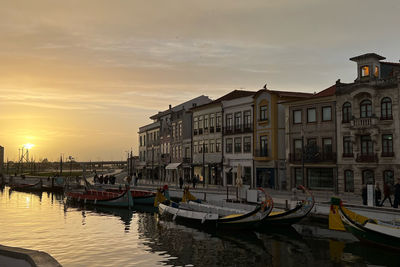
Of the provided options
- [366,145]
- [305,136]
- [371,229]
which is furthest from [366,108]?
[371,229]

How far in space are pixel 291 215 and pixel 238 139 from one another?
1141 inches

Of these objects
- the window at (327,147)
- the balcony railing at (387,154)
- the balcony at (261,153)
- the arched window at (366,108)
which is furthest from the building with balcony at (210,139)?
the balcony railing at (387,154)

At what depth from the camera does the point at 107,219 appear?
35281 mm

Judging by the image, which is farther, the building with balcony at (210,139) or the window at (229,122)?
the building with balcony at (210,139)

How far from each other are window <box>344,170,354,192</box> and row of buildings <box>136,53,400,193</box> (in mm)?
96

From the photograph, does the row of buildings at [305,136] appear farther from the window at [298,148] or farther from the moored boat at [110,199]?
the moored boat at [110,199]

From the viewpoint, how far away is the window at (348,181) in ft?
134

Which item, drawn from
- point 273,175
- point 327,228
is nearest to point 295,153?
point 273,175

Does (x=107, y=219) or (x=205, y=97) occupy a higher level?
(x=205, y=97)

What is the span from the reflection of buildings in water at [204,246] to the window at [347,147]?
1855cm

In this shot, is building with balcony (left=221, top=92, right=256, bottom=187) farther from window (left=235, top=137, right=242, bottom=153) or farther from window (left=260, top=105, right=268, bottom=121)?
window (left=260, top=105, right=268, bottom=121)

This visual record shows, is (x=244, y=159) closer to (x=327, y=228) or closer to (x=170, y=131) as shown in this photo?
(x=170, y=131)

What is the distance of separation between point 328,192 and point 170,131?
37.8 meters

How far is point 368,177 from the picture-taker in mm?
39281
